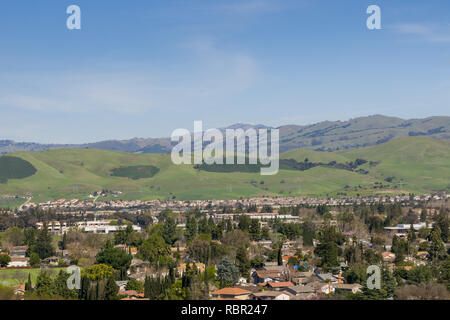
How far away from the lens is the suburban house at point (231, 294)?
55312mm

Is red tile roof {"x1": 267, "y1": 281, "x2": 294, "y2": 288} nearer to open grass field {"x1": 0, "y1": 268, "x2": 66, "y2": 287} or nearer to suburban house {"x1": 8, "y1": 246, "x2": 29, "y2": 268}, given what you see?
open grass field {"x1": 0, "y1": 268, "x2": 66, "y2": 287}

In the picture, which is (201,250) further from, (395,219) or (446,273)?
(395,219)

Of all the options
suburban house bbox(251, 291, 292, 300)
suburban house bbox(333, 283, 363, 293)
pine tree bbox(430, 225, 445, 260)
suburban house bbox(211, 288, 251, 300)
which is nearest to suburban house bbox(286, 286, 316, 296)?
suburban house bbox(251, 291, 292, 300)

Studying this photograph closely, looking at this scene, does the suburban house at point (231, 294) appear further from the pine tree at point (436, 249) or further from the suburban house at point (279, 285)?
the pine tree at point (436, 249)

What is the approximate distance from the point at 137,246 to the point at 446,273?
175ft

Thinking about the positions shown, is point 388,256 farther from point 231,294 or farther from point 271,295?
point 231,294

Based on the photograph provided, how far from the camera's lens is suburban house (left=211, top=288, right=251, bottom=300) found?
55.3 metres

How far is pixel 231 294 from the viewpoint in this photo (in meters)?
55.8

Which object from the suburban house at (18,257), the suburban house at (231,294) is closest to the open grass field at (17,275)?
the suburban house at (18,257)

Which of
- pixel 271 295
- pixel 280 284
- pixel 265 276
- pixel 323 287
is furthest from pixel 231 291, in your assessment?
pixel 265 276

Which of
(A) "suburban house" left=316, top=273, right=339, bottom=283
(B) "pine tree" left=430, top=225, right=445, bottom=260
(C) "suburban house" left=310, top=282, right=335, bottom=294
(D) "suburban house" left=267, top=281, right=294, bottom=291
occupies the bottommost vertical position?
(A) "suburban house" left=316, top=273, right=339, bottom=283

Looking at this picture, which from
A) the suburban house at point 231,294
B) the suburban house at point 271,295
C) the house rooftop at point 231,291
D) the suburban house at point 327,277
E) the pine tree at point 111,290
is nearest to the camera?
the pine tree at point 111,290
